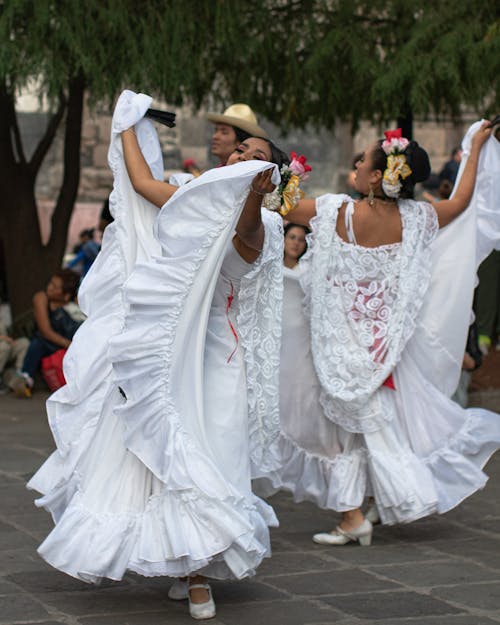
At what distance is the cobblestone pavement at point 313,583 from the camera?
5.48 metres

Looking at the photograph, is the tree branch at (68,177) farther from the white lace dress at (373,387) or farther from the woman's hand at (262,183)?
the woman's hand at (262,183)

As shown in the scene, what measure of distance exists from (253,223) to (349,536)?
209 centimetres

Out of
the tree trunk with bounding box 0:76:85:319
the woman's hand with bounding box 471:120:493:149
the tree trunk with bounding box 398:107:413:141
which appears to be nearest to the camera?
the woman's hand with bounding box 471:120:493:149

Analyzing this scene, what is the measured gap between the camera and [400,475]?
6.90m

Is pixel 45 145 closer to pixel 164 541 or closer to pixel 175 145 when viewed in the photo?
pixel 164 541

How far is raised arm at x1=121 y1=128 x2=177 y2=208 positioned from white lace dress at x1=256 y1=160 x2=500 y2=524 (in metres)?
1.33

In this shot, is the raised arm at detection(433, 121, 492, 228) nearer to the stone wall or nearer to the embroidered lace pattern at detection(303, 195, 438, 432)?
the embroidered lace pattern at detection(303, 195, 438, 432)

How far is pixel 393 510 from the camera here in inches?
271

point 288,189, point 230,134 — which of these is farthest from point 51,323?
point 288,189

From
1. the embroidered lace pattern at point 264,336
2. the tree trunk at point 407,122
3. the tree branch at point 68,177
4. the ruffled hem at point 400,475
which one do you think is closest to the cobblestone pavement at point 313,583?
the ruffled hem at point 400,475

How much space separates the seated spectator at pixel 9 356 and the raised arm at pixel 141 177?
6.47 m

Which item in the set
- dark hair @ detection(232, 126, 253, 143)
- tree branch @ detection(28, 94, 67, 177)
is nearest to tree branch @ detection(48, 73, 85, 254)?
tree branch @ detection(28, 94, 67, 177)

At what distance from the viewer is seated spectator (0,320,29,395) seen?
40.3 ft

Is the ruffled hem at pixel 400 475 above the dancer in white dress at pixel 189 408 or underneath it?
underneath
